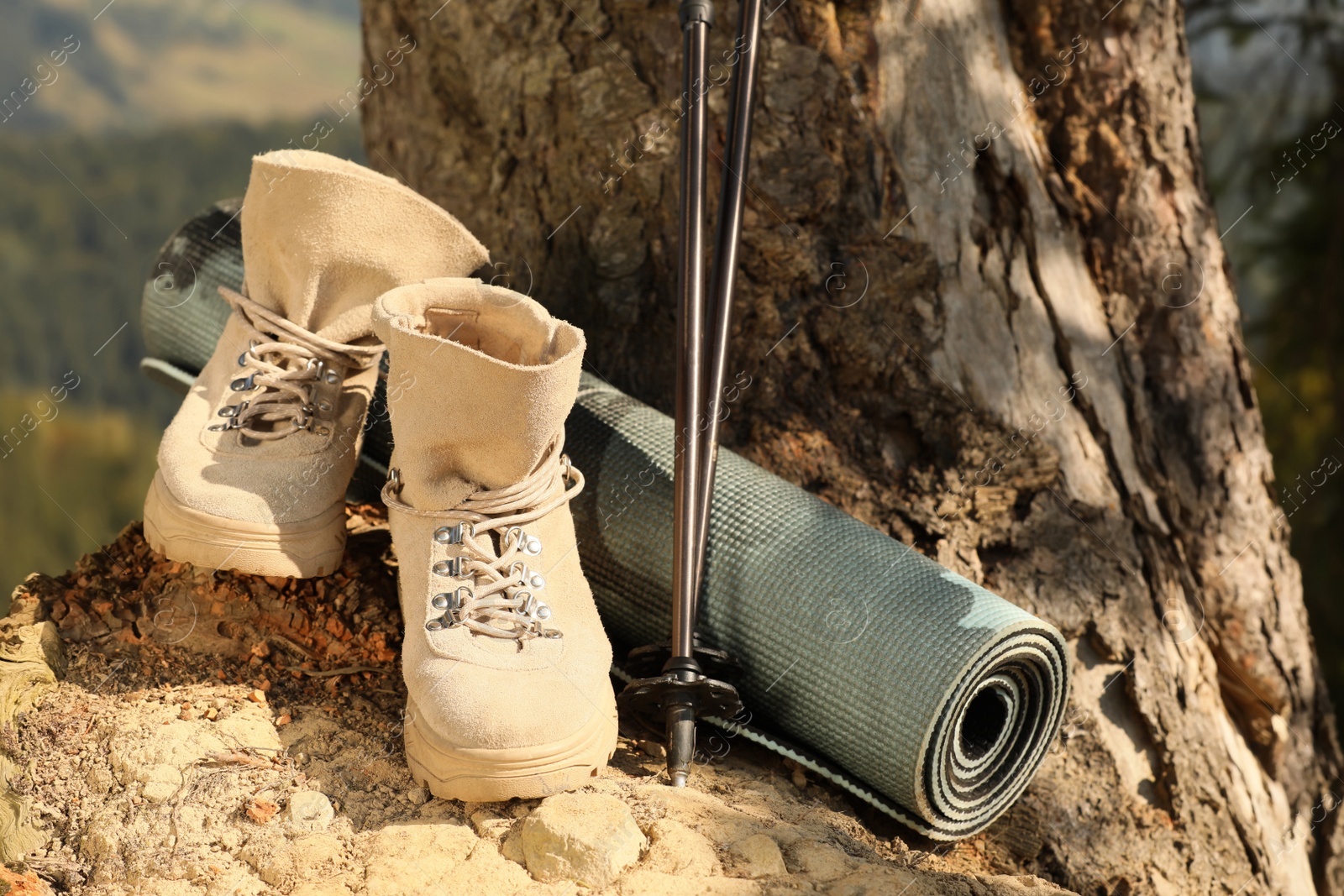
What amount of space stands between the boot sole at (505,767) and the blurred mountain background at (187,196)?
1191mm

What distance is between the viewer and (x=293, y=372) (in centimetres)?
162

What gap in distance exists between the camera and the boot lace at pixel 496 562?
4.49 ft

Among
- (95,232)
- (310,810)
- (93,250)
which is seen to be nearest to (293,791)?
(310,810)

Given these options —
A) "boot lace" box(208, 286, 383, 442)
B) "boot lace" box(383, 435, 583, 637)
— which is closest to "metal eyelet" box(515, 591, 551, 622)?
"boot lace" box(383, 435, 583, 637)

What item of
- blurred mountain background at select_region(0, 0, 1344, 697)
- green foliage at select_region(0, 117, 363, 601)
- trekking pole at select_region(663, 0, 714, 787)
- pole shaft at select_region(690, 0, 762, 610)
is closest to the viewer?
trekking pole at select_region(663, 0, 714, 787)

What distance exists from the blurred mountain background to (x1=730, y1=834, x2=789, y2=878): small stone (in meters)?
1.54

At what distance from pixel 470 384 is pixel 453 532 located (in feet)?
0.70

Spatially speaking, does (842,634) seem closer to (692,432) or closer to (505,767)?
(692,432)

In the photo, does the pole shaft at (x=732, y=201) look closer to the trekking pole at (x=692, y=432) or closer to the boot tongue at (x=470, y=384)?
the trekking pole at (x=692, y=432)

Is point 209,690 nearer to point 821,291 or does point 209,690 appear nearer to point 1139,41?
point 821,291

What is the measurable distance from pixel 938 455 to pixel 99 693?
141cm

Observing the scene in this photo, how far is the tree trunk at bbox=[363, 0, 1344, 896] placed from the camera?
6.26 feet

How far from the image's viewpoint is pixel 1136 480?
2078 mm

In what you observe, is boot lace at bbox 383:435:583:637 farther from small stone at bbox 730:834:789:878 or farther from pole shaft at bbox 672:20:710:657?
small stone at bbox 730:834:789:878
